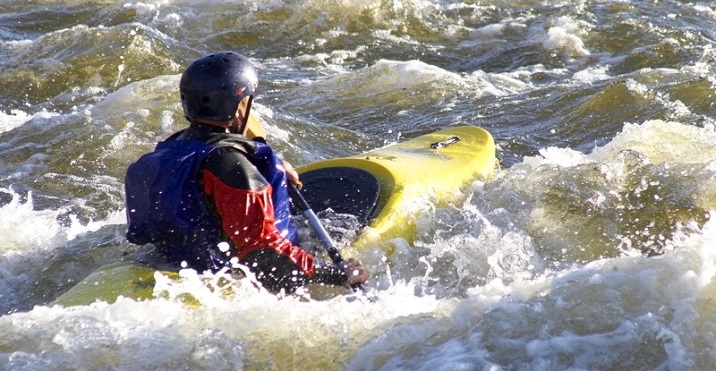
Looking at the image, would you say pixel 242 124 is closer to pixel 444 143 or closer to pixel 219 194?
pixel 219 194

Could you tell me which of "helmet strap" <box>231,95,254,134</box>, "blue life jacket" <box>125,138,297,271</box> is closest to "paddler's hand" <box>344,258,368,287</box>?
"blue life jacket" <box>125,138,297,271</box>

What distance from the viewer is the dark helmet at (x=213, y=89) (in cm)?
415

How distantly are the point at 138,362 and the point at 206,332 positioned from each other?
0.26 metres

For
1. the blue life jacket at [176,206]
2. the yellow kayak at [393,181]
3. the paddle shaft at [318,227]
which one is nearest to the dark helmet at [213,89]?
the blue life jacket at [176,206]

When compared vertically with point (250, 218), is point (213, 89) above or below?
above

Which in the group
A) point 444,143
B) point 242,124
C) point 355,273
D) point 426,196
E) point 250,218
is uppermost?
point 242,124

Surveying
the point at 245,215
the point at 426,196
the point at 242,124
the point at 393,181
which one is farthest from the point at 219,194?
the point at 426,196

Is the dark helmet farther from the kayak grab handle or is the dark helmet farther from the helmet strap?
the kayak grab handle

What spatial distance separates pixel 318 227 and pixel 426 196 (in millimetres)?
911

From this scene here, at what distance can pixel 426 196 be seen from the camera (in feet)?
17.4

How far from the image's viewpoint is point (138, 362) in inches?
141

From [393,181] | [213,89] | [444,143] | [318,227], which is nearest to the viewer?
[213,89]

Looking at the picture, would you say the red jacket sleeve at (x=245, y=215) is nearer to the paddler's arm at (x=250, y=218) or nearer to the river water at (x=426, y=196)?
the paddler's arm at (x=250, y=218)

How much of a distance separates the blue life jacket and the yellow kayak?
0.25 metres
